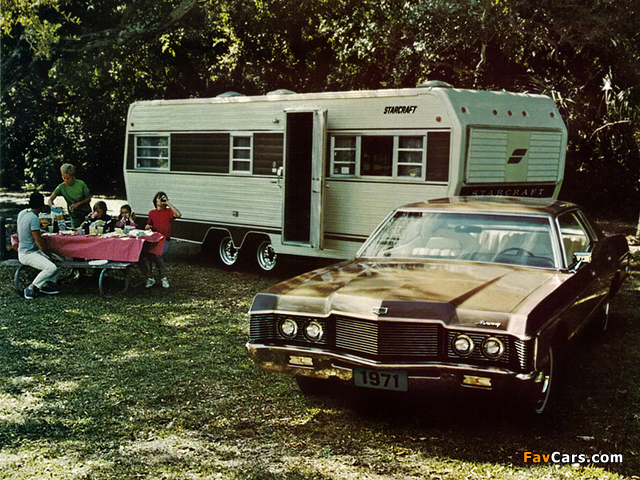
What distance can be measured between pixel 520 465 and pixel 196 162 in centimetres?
937

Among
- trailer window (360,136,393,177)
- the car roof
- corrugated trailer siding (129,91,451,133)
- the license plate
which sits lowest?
the license plate

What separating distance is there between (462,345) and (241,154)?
319 inches

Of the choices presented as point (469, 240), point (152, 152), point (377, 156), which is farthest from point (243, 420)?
point (152, 152)

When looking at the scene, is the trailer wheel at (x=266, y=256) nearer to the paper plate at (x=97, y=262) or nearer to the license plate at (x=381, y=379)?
the paper plate at (x=97, y=262)

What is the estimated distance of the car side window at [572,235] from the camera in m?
5.99

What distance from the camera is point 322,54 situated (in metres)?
23.2

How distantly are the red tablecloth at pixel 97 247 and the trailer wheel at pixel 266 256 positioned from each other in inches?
106

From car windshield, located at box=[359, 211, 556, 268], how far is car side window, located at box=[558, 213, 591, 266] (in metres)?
0.22

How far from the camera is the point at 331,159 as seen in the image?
36.1 feet

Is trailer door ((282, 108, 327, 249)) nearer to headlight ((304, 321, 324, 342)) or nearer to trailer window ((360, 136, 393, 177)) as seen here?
trailer window ((360, 136, 393, 177))

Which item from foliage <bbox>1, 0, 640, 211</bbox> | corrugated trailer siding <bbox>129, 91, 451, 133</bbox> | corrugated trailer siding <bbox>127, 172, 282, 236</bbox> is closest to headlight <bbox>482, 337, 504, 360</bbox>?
corrugated trailer siding <bbox>129, 91, 451, 133</bbox>

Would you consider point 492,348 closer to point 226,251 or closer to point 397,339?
point 397,339

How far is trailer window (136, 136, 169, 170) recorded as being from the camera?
13266 mm

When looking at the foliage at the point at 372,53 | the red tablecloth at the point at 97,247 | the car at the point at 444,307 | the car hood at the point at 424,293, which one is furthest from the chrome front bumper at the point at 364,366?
the foliage at the point at 372,53
